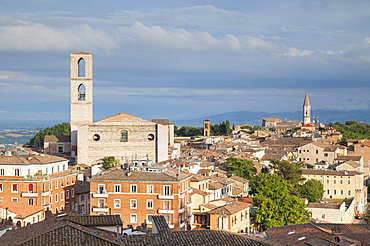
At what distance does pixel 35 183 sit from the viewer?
128 ft

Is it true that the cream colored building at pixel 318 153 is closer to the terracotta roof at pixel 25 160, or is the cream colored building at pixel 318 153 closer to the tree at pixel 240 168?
the tree at pixel 240 168

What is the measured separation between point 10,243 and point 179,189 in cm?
2011

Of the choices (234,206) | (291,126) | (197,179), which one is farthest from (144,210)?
(291,126)

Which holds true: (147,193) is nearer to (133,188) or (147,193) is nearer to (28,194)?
(133,188)

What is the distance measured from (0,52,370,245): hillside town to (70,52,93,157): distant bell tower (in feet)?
0.40

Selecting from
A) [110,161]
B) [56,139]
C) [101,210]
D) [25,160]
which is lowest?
[101,210]

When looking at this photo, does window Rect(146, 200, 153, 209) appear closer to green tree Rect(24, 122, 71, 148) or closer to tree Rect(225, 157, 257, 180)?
tree Rect(225, 157, 257, 180)

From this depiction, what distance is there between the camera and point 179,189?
116 feet

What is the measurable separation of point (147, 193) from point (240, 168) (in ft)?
83.2

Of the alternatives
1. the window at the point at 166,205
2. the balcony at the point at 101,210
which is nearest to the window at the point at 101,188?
the balcony at the point at 101,210

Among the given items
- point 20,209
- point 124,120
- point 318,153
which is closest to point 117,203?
point 20,209

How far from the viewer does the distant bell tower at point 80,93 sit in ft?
244

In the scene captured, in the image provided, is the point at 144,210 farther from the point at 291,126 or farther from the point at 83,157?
the point at 291,126

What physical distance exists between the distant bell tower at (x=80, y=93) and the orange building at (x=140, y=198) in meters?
38.4
